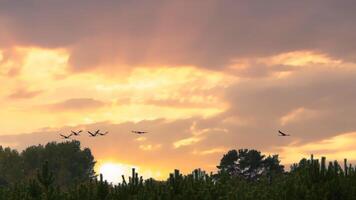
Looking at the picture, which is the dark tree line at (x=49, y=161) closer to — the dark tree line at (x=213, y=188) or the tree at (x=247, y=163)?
the tree at (x=247, y=163)

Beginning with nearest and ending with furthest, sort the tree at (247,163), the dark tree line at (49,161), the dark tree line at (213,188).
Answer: the dark tree line at (213,188) < the tree at (247,163) < the dark tree line at (49,161)

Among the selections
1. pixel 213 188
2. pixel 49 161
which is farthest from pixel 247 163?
pixel 213 188

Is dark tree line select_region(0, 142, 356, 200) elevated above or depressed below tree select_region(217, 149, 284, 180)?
below

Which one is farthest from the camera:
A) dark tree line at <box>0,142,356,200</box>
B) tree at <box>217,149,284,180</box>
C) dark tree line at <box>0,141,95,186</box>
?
dark tree line at <box>0,141,95,186</box>

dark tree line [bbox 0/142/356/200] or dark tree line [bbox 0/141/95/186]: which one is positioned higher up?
dark tree line [bbox 0/141/95/186]

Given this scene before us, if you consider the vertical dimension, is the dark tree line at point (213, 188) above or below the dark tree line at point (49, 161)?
below

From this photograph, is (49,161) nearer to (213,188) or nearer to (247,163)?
(247,163)

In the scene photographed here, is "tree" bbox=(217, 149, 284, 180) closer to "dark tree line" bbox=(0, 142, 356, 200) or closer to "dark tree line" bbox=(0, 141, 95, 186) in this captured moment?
"dark tree line" bbox=(0, 141, 95, 186)

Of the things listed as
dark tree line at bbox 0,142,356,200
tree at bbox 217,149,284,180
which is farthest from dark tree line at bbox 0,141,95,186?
dark tree line at bbox 0,142,356,200

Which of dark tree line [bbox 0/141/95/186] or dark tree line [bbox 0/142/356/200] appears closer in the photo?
dark tree line [bbox 0/142/356/200]

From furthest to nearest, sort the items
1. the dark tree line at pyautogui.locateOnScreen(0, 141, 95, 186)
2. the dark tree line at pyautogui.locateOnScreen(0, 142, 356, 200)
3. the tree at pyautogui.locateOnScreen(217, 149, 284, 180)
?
the dark tree line at pyautogui.locateOnScreen(0, 141, 95, 186), the tree at pyautogui.locateOnScreen(217, 149, 284, 180), the dark tree line at pyautogui.locateOnScreen(0, 142, 356, 200)

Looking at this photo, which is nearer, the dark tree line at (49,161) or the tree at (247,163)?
the tree at (247,163)

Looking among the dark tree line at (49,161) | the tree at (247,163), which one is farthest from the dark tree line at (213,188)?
the dark tree line at (49,161)

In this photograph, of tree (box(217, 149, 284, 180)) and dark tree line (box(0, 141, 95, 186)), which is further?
dark tree line (box(0, 141, 95, 186))
